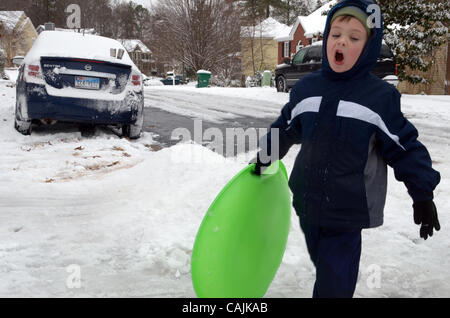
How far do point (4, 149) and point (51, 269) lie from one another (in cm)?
379

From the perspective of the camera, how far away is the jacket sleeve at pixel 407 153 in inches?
74.8

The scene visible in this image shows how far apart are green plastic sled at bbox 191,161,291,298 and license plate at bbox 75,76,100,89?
4.80m

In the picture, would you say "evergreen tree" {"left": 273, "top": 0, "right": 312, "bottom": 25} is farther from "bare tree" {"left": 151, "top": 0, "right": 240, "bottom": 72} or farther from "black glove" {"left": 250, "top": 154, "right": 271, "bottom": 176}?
"black glove" {"left": 250, "top": 154, "right": 271, "bottom": 176}

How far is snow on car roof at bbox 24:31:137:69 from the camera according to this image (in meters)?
6.50

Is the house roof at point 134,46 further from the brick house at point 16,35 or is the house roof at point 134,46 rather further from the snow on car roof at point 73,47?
the snow on car roof at point 73,47

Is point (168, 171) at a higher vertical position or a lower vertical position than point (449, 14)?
lower

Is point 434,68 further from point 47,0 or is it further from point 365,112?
point 47,0

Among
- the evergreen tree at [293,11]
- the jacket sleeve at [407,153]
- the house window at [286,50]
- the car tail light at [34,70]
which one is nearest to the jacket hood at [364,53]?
the jacket sleeve at [407,153]

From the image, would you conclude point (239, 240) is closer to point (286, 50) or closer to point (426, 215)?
point (426, 215)

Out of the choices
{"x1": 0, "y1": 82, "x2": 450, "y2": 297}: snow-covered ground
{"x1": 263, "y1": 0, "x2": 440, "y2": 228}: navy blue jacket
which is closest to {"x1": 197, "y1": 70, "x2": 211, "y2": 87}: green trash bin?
{"x1": 0, "y1": 82, "x2": 450, "y2": 297}: snow-covered ground

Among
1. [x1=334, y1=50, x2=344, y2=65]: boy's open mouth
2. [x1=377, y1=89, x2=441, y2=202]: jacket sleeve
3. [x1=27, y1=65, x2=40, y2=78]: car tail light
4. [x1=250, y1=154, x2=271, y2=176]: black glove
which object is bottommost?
[x1=250, y1=154, x2=271, y2=176]: black glove

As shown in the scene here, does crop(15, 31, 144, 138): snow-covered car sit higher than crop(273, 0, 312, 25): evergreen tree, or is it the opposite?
crop(273, 0, 312, 25): evergreen tree

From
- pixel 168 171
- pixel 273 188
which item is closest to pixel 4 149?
pixel 168 171

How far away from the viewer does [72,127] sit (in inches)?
304
